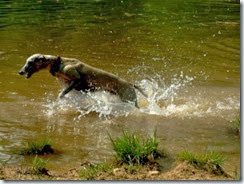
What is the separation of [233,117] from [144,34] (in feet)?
20.2

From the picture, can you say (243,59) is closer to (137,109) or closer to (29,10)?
(137,109)

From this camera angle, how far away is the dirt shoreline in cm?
433

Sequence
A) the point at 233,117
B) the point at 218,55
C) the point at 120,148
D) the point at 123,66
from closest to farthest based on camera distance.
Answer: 1. the point at 120,148
2. the point at 233,117
3. the point at 123,66
4. the point at 218,55

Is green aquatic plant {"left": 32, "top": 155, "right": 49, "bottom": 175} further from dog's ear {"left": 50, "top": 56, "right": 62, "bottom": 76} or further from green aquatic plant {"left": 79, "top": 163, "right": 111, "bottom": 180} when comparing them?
dog's ear {"left": 50, "top": 56, "right": 62, "bottom": 76}

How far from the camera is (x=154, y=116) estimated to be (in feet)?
21.8

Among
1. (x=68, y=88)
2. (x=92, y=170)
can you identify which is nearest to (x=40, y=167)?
(x=92, y=170)

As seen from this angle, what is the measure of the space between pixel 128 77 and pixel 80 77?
184cm

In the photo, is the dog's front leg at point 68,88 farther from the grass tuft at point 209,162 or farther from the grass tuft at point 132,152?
the grass tuft at point 209,162

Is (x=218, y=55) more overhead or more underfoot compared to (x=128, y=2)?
more underfoot

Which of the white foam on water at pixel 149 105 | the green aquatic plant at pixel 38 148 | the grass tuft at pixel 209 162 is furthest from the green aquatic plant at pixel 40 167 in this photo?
the white foam on water at pixel 149 105

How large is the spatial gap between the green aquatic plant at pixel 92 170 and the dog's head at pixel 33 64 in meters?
2.39

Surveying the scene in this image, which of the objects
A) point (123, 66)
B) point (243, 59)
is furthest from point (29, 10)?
point (243, 59)

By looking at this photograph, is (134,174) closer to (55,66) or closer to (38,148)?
(38,148)

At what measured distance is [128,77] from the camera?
28.3ft
